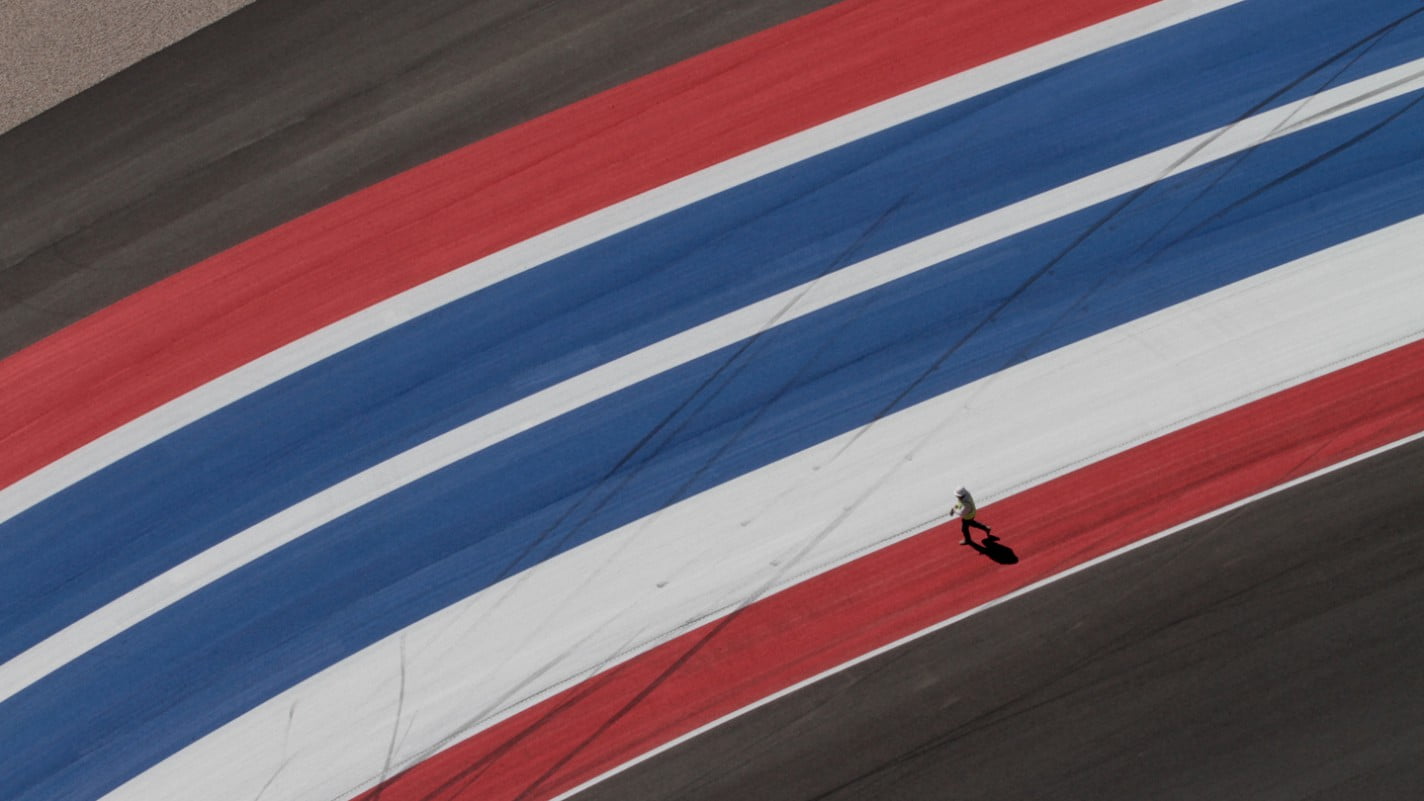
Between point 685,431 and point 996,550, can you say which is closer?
point 996,550

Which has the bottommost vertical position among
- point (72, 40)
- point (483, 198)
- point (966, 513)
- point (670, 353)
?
point (966, 513)

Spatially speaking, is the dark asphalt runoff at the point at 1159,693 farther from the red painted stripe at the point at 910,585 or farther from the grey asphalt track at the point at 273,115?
the grey asphalt track at the point at 273,115

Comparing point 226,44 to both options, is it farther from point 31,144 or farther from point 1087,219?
point 1087,219

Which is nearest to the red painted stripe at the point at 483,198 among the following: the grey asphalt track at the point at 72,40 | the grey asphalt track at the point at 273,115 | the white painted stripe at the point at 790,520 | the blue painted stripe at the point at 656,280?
the grey asphalt track at the point at 273,115

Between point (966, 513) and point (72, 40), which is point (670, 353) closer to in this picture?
point (966, 513)

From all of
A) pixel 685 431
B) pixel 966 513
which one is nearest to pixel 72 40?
pixel 685 431

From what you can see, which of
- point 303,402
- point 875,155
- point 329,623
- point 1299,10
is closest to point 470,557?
point 329,623

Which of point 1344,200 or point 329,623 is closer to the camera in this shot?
point 329,623
